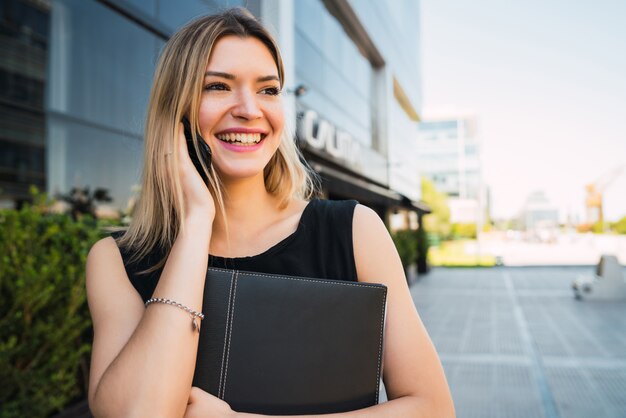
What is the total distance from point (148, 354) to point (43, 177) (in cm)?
425

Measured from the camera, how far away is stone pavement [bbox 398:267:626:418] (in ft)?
15.0

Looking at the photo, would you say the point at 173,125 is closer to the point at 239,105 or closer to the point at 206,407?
the point at 239,105

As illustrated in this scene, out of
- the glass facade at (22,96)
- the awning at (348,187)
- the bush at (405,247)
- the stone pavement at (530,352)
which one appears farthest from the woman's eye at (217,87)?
the bush at (405,247)

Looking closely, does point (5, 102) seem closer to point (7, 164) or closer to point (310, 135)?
point (7, 164)

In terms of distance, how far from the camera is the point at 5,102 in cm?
431

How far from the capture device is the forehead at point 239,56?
1196 millimetres

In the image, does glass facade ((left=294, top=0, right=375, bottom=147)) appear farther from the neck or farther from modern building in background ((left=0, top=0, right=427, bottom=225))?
the neck

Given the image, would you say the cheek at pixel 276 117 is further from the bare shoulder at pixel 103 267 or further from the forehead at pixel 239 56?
the bare shoulder at pixel 103 267

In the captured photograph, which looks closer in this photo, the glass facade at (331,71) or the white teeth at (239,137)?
the white teeth at (239,137)

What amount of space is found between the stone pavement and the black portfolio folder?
388 centimetres

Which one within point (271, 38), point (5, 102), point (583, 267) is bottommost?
point (583, 267)

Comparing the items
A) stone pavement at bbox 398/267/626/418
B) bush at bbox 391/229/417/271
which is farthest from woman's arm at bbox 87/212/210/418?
bush at bbox 391/229/417/271

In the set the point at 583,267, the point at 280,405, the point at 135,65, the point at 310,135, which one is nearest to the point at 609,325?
the point at 310,135

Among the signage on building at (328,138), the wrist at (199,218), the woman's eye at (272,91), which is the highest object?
the signage on building at (328,138)
